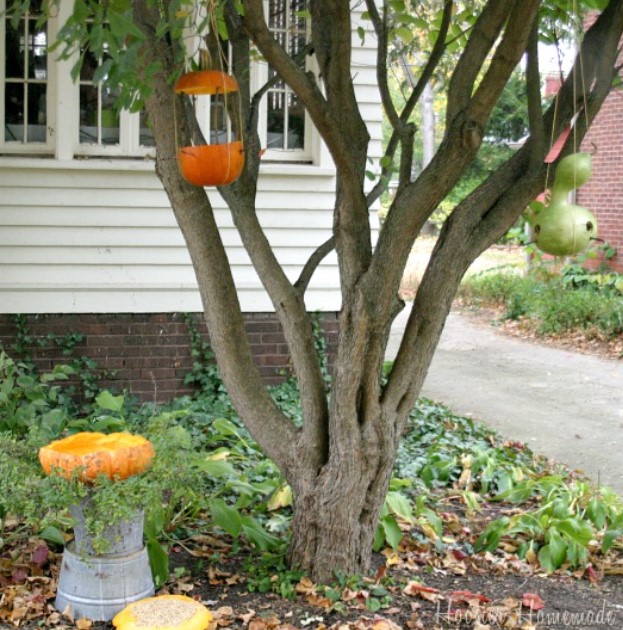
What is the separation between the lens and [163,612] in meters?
3.52

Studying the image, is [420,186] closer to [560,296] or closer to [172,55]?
[172,55]

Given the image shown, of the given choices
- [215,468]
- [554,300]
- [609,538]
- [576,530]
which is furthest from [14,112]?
→ [554,300]

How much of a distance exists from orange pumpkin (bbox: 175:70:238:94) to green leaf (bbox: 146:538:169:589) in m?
1.91

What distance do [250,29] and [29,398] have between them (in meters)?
3.59

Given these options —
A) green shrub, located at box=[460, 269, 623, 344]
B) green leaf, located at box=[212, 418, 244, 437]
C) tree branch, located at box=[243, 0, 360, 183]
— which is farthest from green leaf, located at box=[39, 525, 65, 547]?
green shrub, located at box=[460, 269, 623, 344]

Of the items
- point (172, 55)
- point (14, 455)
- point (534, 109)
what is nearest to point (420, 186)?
point (534, 109)

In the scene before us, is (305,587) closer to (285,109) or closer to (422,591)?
(422,591)

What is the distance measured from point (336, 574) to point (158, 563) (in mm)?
757

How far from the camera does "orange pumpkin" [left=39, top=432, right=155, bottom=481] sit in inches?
145

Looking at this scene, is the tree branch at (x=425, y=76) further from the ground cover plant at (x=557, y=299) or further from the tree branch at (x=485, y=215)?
the ground cover plant at (x=557, y=299)

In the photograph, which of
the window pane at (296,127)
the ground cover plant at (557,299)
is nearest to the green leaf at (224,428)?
the window pane at (296,127)

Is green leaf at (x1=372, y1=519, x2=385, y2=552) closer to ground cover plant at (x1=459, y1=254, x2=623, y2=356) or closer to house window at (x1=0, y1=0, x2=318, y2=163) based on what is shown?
house window at (x1=0, y1=0, x2=318, y2=163)

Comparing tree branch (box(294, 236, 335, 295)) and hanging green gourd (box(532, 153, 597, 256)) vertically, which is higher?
hanging green gourd (box(532, 153, 597, 256))

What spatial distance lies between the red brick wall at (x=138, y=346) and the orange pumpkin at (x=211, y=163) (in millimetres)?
4160
